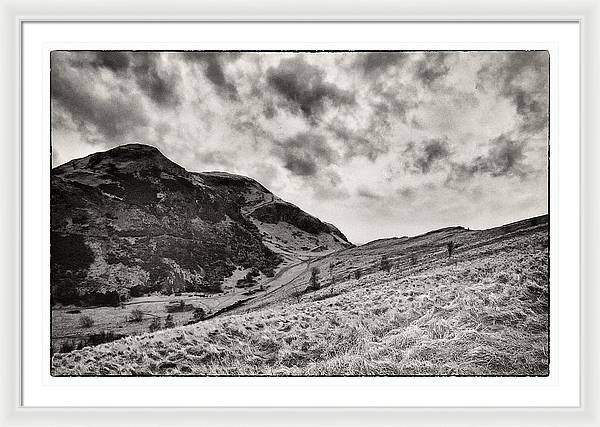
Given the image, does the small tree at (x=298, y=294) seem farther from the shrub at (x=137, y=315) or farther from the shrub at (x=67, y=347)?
the shrub at (x=67, y=347)

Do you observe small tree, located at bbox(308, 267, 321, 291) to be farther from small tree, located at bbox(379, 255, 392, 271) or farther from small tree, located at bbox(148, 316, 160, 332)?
small tree, located at bbox(148, 316, 160, 332)

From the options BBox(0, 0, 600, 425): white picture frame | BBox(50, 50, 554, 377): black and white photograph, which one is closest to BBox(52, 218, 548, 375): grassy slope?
BBox(50, 50, 554, 377): black and white photograph

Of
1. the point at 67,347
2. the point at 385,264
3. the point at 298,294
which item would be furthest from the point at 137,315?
the point at 385,264

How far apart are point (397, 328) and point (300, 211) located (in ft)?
2.12

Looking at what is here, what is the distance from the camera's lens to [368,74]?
2098 millimetres

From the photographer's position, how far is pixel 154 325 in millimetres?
2045

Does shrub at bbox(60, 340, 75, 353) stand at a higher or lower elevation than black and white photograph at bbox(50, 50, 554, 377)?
lower

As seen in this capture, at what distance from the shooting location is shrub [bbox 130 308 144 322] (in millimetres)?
2039

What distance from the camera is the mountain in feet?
6.72

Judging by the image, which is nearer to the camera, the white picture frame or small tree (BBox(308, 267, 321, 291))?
the white picture frame

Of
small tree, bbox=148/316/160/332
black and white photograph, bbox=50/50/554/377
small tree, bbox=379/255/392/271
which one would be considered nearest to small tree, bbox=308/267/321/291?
black and white photograph, bbox=50/50/554/377

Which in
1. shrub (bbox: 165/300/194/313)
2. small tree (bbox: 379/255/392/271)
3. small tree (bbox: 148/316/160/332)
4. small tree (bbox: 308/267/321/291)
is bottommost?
small tree (bbox: 148/316/160/332)
